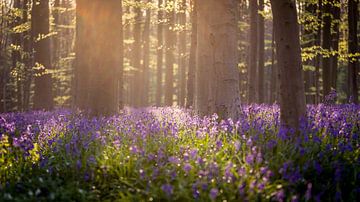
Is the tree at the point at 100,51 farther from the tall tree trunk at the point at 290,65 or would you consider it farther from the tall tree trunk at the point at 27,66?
the tall tree trunk at the point at 27,66

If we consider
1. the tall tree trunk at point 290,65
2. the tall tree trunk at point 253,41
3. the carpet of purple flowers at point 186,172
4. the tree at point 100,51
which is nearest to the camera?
the carpet of purple flowers at point 186,172

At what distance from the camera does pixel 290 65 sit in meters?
6.55

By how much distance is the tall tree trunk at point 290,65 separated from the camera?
652 cm

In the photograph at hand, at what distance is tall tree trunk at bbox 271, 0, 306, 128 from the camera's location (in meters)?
6.52

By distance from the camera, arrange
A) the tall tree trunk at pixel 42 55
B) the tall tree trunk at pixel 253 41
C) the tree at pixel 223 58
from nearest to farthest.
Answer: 1. the tree at pixel 223 58
2. the tall tree trunk at pixel 42 55
3. the tall tree trunk at pixel 253 41

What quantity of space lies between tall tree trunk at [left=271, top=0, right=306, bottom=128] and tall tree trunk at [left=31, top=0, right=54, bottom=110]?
1346 cm

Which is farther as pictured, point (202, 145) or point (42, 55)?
point (42, 55)

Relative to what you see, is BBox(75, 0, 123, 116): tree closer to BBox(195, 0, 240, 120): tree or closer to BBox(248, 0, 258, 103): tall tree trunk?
BBox(195, 0, 240, 120): tree

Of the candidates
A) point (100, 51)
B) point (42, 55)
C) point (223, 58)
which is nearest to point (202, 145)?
point (223, 58)

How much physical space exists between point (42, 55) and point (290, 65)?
15.0 metres

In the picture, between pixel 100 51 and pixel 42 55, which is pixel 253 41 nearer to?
pixel 42 55

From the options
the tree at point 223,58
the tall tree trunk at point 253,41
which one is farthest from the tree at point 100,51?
the tall tree trunk at point 253,41

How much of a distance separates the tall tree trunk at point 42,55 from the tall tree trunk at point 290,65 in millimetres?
13459

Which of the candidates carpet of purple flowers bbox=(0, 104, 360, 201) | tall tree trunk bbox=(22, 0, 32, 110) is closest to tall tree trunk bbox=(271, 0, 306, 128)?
carpet of purple flowers bbox=(0, 104, 360, 201)
